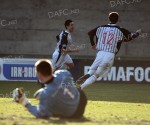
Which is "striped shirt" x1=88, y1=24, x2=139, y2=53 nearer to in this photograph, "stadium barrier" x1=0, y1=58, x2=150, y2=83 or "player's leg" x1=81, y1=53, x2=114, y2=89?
"player's leg" x1=81, y1=53, x2=114, y2=89

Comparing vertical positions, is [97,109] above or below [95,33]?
below

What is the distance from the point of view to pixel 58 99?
941 cm

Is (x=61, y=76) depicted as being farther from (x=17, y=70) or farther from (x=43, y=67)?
(x=17, y=70)

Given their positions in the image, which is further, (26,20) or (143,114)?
(26,20)

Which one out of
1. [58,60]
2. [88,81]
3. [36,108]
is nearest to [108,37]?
[88,81]

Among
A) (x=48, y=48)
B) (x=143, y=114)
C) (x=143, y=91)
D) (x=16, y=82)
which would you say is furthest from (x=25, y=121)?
(x=48, y=48)

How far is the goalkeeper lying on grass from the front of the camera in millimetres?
9164

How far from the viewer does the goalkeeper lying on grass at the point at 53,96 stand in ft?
30.1

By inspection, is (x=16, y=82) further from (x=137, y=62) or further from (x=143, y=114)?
(x=143, y=114)

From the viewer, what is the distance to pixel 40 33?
1001 inches

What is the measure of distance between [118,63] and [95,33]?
5824mm

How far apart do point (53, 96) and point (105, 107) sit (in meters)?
4.69

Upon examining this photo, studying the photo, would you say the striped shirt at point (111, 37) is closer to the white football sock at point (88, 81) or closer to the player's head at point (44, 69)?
the white football sock at point (88, 81)

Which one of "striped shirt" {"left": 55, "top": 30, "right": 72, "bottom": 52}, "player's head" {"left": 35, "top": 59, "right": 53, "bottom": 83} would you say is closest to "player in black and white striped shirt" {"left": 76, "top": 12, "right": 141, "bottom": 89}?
"striped shirt" {"left": 55, "top": 30, "right": 72, "bottom": 52}
